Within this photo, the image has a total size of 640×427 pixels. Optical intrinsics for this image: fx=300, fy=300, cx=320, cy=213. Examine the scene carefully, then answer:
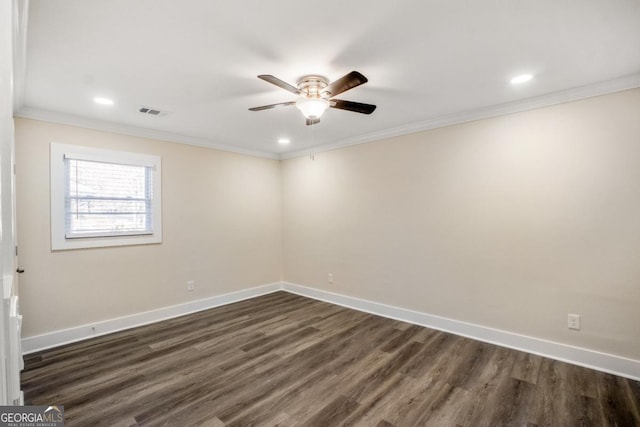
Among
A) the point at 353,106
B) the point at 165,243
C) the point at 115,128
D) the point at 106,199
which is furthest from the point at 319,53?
the point at 165,243

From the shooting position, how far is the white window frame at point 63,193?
3229 mm

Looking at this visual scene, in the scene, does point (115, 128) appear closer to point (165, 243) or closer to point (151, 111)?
point (151, 111)

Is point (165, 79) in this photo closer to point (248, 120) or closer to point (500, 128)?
point (248, 120)

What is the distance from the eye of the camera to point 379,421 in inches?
81.5

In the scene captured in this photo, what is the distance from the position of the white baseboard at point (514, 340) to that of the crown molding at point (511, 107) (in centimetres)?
232

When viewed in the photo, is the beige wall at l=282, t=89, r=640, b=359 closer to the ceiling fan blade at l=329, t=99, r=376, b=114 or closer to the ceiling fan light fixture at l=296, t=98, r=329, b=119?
the ceiling fan blade at l=329, t=99, r=376, b=114

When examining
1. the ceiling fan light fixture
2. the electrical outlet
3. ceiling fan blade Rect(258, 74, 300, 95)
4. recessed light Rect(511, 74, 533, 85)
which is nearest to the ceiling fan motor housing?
the ceiling fan light fixture

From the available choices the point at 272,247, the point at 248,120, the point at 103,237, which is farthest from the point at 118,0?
the point at 272,247

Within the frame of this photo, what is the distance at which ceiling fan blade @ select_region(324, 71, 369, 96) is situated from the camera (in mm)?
2012

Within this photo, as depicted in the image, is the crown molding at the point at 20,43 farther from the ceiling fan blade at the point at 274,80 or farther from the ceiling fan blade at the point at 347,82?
the ceiling fan blade at the point at 347,82

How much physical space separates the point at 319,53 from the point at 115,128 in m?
2.90

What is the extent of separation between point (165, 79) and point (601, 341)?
4416 millimetres

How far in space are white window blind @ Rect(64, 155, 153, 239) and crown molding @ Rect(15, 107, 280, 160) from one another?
40 cm
